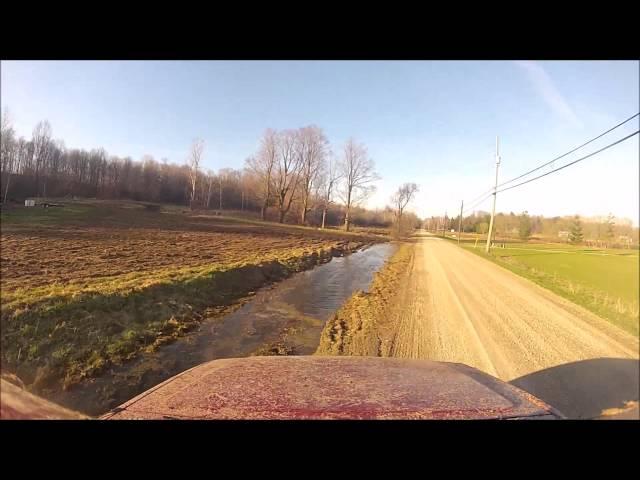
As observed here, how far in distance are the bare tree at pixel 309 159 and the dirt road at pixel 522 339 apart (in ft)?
8.55

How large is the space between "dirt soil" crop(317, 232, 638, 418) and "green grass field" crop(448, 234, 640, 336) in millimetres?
119

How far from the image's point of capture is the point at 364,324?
5.96 meters

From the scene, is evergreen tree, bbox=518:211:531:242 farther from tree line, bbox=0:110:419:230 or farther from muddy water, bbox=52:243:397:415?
muddy water, bbox=52:243:397:415

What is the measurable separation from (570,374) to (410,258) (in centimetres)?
1095

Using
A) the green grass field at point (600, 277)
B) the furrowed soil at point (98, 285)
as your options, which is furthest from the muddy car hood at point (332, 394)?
the furrowed soil at point (98, 285)

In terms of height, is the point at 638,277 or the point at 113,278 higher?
the point at 638,277

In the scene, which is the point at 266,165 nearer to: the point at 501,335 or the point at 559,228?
the point at 559,228

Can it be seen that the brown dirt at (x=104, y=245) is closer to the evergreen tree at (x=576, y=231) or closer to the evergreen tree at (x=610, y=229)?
the evergreen tree at (x=576, y=231)

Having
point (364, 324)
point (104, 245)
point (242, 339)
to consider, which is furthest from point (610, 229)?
point (104, 245)

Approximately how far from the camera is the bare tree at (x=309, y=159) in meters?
3.21

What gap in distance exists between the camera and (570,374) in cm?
281
